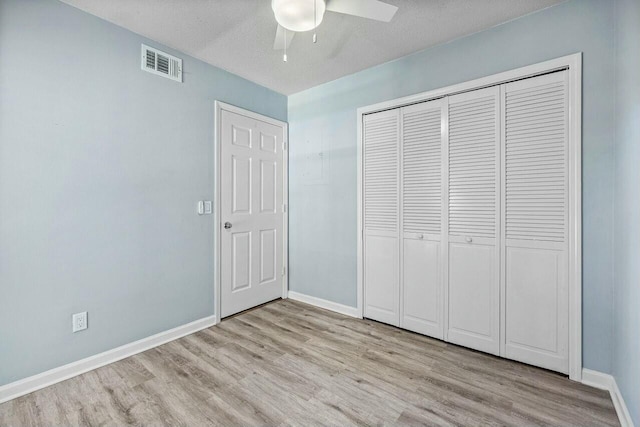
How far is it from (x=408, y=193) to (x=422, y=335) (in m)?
1.30

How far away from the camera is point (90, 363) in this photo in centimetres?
204

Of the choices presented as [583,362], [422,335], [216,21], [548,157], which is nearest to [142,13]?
[216,21]

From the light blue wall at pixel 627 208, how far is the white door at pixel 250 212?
9.63ft

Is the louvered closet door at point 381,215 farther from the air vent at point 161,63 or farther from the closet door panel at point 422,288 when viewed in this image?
the air vent at point 161,63

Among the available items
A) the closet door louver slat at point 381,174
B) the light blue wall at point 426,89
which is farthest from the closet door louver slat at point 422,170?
the light blue wall at point 426,89

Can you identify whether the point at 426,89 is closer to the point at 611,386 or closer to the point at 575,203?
the point at 575,203

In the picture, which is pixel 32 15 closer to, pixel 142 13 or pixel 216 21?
pixel 142 13

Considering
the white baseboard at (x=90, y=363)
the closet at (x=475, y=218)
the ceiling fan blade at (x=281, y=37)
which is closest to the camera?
the white baseboard at (x=90, y=363)

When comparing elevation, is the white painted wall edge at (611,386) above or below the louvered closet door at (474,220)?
below

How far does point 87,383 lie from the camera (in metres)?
1.89

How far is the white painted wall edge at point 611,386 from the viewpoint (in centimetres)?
151

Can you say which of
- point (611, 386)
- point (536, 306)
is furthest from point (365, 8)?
point (611, 386)

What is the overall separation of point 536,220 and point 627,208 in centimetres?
52

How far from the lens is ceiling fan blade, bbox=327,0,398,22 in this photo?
5.16 ft
